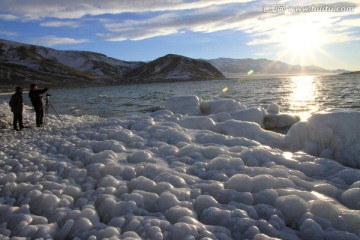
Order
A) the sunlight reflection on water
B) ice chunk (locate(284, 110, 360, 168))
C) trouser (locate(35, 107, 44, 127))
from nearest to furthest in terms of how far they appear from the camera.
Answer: ice chunk (locate(284, 110, 360, 168)), trouser (locate(35, 107, 44, 127)), the sunlight reflection on water

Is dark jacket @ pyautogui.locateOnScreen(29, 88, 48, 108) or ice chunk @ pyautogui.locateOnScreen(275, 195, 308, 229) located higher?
dark jacket @ pyautogui.locateOnScreen(29, 88, 48, 108)

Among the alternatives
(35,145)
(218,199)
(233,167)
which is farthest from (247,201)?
(35,145)

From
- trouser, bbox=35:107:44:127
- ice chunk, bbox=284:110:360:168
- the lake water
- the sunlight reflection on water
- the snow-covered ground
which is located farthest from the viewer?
the lake water

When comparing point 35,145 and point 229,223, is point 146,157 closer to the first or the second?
point 229,223

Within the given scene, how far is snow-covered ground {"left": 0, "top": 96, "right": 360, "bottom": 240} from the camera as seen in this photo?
560 centimetres

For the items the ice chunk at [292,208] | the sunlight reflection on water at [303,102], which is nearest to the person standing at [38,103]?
the sunlight reflection on water at [303,102]

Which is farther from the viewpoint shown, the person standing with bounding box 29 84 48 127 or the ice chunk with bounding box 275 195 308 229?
the person standing with bounding box 29 84 48 127

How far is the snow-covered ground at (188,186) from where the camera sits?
5.60 m

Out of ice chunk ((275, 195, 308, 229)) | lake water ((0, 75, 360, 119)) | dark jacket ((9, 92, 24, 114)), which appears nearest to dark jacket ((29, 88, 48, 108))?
dark jacket ((9, 92, 24, 114))

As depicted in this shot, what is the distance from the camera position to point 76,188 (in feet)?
23.9

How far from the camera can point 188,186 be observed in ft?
23.5

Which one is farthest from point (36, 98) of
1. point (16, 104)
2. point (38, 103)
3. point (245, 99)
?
point (245, 99)

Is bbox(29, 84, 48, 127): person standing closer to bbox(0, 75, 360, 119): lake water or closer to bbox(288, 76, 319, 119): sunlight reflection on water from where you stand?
bbox(0, 75, 360, 119): lake water

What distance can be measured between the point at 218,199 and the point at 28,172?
525cm
